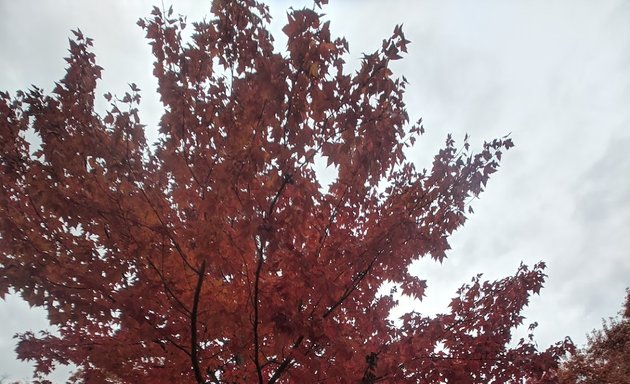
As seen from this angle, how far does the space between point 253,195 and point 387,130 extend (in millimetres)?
1610

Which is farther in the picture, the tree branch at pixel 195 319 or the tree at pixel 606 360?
the tree at pixel 606 360

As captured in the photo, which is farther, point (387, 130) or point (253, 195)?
point (387, 130)

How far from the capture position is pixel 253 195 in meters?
3.75

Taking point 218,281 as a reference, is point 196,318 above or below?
below

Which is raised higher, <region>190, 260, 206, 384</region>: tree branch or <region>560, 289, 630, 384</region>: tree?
<region>560, 289, 630, 384</region>: tree

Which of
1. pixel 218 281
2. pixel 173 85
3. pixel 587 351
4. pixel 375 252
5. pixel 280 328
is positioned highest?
pixel 587 351

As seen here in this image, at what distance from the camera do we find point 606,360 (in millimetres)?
17188

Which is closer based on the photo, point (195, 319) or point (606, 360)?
point (195, 319)

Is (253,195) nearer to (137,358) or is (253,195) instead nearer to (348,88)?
(348,88)

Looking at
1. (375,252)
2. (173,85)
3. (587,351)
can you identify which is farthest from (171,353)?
(587,351)

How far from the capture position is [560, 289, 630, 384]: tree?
15180 millimetres

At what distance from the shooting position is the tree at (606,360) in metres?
15.2

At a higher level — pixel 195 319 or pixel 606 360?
pixel 606 360

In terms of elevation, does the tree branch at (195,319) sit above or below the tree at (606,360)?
below
